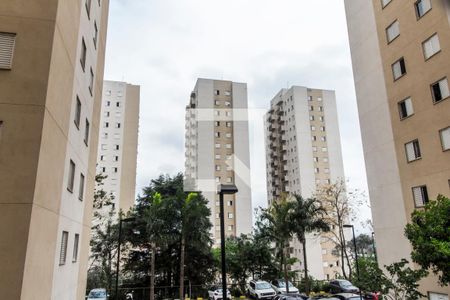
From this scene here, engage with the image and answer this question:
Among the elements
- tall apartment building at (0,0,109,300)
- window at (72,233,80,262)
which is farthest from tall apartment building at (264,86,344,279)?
tall apartment building at (0,0,109,300)

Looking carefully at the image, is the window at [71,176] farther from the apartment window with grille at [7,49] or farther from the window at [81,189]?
the apartment window with grille at [7,49]

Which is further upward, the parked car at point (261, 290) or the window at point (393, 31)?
the window at point (393, 31)

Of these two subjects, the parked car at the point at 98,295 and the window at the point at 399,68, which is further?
the parked car at the point at 98,295

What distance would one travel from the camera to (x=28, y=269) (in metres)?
8.23

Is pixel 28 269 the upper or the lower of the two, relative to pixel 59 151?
lower

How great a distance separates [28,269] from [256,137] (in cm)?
1487

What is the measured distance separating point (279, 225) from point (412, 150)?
14.8m

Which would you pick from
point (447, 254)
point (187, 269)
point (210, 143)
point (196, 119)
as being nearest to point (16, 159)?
point (447, 254)

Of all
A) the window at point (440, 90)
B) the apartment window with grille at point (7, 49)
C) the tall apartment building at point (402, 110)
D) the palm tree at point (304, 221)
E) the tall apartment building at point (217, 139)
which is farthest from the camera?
the tall apartment building at point (217, 139)

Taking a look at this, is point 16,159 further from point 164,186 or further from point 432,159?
point 164,186

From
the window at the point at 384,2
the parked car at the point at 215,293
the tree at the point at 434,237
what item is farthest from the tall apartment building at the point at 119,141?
the tree at the point at 434,237

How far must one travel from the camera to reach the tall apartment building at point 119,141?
62031 millimetres

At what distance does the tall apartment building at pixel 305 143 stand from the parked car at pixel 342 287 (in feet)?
101

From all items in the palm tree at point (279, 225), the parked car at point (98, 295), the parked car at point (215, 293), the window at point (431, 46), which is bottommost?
the parked car at point (215, 293)
